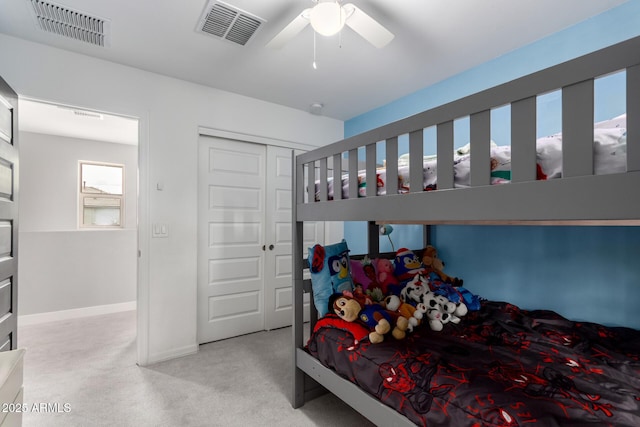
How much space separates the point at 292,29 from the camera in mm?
1656

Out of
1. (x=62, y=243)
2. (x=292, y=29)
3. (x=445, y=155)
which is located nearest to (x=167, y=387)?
(x=445, y=155)

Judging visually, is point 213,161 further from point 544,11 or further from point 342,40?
point 544,11

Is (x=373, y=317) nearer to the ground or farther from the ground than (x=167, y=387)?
farther from the ground


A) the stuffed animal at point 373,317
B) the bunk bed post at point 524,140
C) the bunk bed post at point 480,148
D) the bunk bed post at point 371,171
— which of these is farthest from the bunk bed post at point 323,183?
the bunk bed post at point 524,140

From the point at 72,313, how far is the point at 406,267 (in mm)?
3947

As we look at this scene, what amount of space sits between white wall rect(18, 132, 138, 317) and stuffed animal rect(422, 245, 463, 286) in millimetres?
3699

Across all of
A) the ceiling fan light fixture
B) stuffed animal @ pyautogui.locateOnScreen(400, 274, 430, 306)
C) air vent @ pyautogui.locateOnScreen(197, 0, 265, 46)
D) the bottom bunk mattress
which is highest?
air vent @ pyautogui.locateOnScreen(197, 0, 265, 46)

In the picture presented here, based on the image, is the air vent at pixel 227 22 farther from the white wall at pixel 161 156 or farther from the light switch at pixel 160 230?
the light switch at pixel 160 230

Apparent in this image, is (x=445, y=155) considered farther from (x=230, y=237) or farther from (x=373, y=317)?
(x=230, y=237)

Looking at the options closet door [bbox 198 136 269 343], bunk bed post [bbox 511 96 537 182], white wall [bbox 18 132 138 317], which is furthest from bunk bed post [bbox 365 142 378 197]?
white wall [bbox 18 132 138 317]

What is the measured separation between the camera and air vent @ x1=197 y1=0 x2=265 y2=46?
69.6 inches

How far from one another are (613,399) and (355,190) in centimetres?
126

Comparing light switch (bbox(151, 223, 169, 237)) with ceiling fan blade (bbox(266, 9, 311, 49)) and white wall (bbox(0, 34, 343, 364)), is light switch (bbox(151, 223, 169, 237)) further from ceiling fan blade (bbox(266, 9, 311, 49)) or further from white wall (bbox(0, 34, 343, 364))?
ceiling fan blade (bbox(266, 9, 311, 49))

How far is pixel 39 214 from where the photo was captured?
12.5ft
